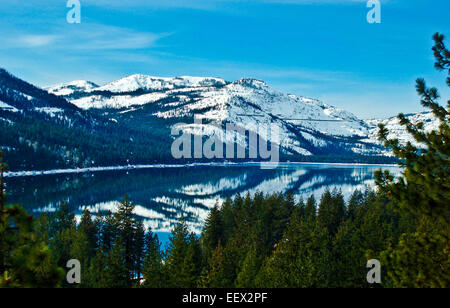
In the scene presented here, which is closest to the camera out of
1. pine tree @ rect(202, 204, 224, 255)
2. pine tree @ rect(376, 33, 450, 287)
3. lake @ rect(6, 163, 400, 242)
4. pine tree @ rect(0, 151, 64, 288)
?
pine tree @ rect(0, 151, 64, 288)

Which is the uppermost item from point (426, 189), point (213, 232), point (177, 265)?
point (426, 189)

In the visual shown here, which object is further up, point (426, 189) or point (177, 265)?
point (426, 189)

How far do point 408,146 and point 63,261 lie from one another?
37.0 m

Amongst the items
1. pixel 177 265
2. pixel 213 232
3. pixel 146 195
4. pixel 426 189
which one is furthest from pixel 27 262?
pixel 146 195

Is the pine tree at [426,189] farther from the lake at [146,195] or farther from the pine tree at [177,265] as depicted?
the lake at [146,195]

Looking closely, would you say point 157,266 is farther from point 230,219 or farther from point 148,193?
point 148,193

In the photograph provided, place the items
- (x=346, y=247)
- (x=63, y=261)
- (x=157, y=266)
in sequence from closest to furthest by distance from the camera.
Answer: (x=157, y=266) → (x=346, y=247) → (x=63, y=261)

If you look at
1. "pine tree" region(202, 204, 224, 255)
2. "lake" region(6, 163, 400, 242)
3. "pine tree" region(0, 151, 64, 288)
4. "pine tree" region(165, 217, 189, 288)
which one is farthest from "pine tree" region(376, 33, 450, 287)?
"lake" region(6, 163, 400, 242)

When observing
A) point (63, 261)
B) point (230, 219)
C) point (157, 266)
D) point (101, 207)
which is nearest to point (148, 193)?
point (101, 207)

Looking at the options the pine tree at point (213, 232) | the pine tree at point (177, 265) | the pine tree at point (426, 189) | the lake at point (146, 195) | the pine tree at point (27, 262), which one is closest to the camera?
the pine tree at point (27, 262)

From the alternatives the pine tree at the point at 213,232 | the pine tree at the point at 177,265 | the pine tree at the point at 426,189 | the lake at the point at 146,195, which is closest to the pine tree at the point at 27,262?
the pine tree at the point at 426,189

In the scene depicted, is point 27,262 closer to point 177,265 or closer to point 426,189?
point 426,189

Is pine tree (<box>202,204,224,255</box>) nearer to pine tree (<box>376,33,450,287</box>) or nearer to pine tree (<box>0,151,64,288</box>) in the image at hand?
pine tree (<box>376,33,450,287</box>)
